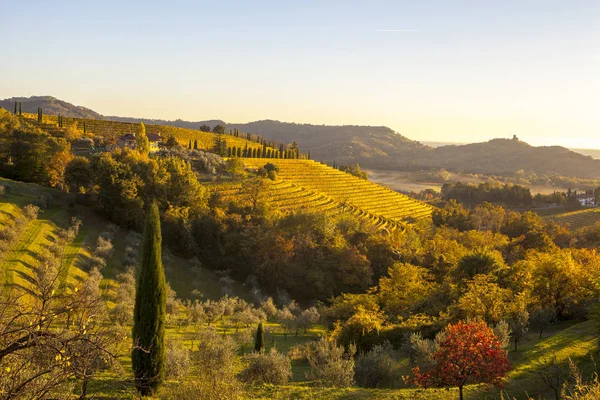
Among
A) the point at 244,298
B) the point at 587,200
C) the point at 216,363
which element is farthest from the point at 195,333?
the point at 587,200

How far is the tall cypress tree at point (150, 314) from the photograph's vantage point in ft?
47.2

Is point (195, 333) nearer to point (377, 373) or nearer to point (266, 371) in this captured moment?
point (266, 371)

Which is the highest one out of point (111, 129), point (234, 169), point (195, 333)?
point (111, 129)

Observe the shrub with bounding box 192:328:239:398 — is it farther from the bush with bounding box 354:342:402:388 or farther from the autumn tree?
the autumn tree

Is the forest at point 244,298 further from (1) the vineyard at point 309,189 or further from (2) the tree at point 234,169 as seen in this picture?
(1) the vineyard at point 309,189

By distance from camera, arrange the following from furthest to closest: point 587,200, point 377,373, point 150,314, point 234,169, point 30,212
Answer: point 587,200 → point 234,169 → point 30,212 → point 377,373 → point 150,314

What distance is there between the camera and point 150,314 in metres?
14.6

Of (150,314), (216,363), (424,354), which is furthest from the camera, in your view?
(424,354)

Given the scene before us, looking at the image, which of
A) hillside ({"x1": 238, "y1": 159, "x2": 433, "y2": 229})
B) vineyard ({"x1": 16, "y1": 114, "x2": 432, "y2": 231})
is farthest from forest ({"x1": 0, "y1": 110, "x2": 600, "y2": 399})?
hillside ({"x1": 238, "y1": 159, "x2": 433, "y2": 229})

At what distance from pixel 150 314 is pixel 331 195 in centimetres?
6343

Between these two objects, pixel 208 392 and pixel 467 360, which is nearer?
pixel 208 392

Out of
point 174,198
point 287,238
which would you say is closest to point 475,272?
point 287,238

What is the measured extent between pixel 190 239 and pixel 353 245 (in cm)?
1921

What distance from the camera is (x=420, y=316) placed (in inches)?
1081
